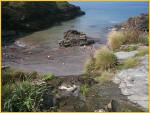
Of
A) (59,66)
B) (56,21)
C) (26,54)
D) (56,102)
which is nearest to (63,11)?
(56,21)

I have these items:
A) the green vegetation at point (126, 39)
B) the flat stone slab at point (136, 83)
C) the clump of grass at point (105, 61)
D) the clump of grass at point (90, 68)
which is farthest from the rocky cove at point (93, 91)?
the green vegetation at point (126, 39)

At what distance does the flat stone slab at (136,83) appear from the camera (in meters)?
6.89

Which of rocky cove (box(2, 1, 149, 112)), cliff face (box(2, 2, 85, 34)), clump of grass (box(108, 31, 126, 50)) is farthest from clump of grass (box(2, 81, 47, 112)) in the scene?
cliff face (box(2, 2, 85, 34))

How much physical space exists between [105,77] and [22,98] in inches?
136

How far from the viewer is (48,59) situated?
16031mm

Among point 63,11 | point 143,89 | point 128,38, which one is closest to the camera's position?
point 143,89

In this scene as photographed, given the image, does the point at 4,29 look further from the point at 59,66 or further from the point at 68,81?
the point at 68,81

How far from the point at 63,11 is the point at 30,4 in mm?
7488

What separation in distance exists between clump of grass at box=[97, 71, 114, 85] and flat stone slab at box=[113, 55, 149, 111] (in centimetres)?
23

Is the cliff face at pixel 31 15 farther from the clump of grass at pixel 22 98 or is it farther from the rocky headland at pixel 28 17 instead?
the clump of grass at pixel 22 98

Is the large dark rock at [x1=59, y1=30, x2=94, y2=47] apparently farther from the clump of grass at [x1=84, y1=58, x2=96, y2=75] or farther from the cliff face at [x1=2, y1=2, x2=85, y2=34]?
the clump of grass at [x1=84, y1=58, x2=96, y2=75]

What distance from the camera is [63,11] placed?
128 ft

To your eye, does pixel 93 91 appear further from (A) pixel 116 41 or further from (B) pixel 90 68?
(A) pixel 116 41

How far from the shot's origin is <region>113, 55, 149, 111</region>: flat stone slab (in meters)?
6.89
